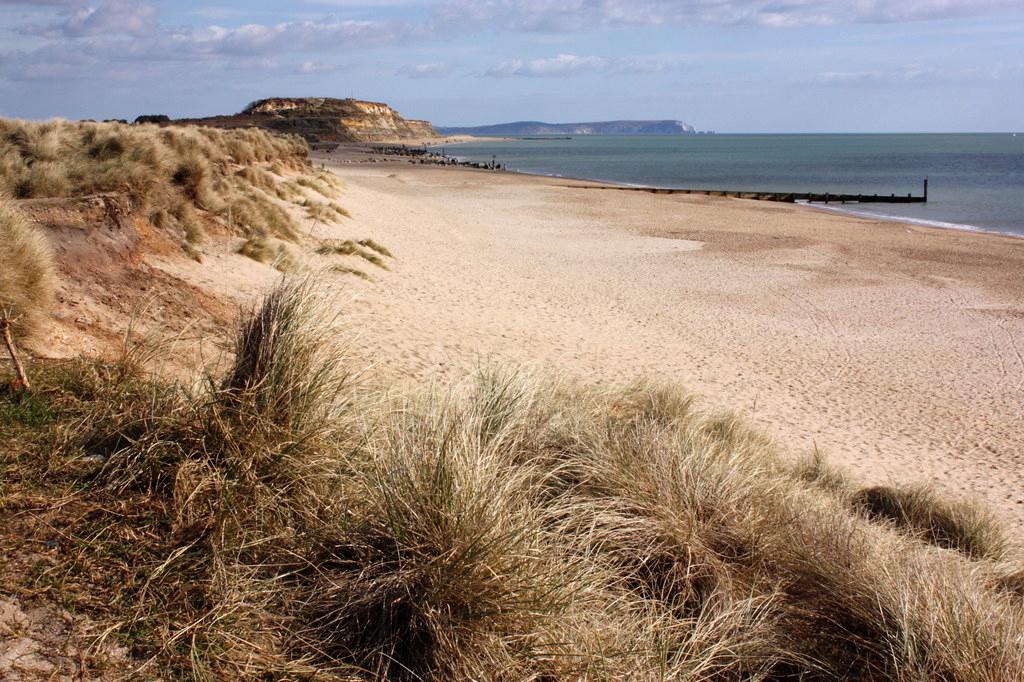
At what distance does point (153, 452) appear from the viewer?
372 cm

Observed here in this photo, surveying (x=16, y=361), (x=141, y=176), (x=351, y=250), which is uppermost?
(x=141, y=176)

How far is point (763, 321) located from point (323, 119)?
10364 centimetres

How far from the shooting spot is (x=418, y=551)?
326 centimetres

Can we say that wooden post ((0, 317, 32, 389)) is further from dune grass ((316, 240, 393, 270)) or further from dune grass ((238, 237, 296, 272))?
dune grass ((316, 240, 393, 270))

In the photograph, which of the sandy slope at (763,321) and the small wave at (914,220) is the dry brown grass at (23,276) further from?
the small wave at (914,220)

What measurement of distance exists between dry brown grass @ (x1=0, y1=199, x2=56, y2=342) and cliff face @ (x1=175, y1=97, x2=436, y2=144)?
90.7 meters

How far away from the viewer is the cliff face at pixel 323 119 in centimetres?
10019

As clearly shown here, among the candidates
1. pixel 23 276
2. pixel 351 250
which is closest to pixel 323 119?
pixel 351 250

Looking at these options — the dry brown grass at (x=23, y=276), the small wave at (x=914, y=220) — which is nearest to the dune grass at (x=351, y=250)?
the dry brown grass at (x=23, y=276)

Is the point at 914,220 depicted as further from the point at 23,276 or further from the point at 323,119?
the point at 323,119

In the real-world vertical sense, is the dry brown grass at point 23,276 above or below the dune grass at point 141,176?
below

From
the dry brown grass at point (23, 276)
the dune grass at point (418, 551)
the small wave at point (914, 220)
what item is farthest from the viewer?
the small wave at point (914, 220)

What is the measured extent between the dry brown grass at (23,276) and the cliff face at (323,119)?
9071 centimetres

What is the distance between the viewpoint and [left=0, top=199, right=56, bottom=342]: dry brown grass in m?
5.36
